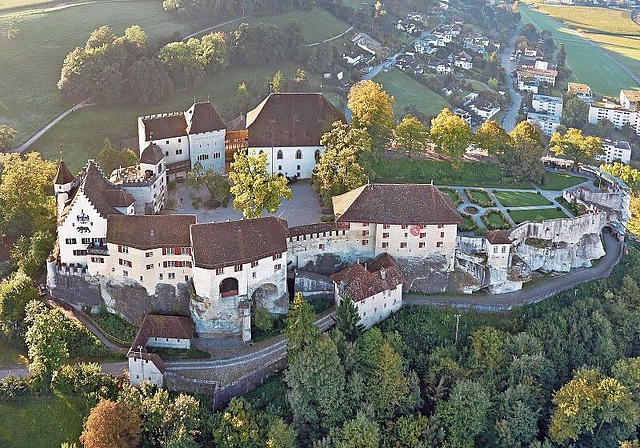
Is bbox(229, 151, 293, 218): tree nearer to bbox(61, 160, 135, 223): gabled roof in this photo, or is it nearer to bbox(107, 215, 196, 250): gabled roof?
bbox(107, 215, 196, 250): gabled roof

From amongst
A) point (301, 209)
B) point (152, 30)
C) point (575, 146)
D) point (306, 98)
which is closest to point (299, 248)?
point (301, 209)

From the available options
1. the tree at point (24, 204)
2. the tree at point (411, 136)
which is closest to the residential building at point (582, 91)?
the tree at point (411, 136)

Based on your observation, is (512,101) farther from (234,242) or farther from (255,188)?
(234,242)

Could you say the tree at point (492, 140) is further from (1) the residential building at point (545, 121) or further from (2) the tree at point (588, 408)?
(1) the residential building at point (545, 121)

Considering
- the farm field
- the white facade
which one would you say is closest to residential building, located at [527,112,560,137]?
the white facade

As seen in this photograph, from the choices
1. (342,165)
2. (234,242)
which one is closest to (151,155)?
(234,242)

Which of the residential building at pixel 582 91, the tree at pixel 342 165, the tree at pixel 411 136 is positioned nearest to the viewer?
the tree at pixel 342 165
